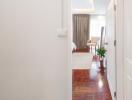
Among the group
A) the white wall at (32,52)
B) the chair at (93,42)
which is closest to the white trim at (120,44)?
the white wall at (32,52)

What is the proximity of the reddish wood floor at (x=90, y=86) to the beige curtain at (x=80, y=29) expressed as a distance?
15.0ft

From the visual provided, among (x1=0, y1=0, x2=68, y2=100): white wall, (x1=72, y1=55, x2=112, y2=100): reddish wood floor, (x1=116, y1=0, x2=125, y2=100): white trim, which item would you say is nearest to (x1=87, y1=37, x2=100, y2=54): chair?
(x1=72, y1=55, x2=112, y2=100): reddish wood floor

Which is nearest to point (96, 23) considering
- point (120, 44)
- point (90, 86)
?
point (90, 86)

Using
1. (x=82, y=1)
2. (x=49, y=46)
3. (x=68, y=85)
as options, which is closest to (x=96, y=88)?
(x=68, y=85)

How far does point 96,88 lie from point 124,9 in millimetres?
2068

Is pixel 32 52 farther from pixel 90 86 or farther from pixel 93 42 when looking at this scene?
pixel 93 42

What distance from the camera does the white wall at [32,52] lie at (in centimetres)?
242

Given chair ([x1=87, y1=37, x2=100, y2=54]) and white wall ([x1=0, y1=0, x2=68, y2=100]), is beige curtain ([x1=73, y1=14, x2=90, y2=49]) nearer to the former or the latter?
chair ([x1=87, y1=37, x2=100, y2=54])

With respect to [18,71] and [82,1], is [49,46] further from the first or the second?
[82,1]

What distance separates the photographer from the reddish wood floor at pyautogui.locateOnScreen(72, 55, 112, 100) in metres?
3.52

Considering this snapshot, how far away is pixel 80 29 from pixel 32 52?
7.87 m

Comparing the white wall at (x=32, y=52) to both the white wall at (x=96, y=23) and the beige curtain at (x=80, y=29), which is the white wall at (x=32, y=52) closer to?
the beige curtain at (x=80, y=29)

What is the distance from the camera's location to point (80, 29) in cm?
1013

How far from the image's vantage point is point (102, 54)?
5926 mm
